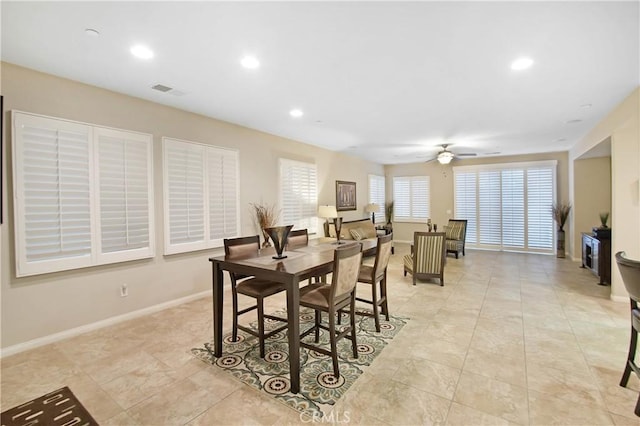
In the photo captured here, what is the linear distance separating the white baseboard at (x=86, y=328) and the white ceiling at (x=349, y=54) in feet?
8.94

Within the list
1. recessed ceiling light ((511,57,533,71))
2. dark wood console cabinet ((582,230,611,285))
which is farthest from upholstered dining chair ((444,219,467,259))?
recessed ceiling light ((511,57,533,71))

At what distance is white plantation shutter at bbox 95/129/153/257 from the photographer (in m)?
3.40

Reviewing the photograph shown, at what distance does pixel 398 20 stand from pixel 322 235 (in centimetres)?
525

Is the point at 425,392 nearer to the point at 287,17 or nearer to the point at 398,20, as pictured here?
the point at 398,20

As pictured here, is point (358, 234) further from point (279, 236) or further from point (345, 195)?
point (279, 236)

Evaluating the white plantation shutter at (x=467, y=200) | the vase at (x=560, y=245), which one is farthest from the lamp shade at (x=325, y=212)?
the vase at (x=560, y=245)

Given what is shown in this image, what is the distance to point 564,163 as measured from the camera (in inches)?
297

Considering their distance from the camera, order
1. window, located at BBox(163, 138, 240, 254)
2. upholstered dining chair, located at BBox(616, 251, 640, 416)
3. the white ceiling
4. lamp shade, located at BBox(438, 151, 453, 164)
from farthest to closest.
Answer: lamp shade, located at BBox(438, 151, 453, 164) → window, located at BBox(163, 138, 240, 254) → the white ceiling → upholstered dining chair, located at BBox(616, 251, 640, 416)

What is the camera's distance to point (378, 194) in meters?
9.76

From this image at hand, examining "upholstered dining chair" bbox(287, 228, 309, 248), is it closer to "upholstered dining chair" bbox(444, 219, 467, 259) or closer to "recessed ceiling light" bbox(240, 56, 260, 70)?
"recessed ceiling light" bbox(240, 56, 260, 70)

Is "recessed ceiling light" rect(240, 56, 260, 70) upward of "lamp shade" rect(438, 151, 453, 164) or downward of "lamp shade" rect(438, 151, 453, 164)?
upward

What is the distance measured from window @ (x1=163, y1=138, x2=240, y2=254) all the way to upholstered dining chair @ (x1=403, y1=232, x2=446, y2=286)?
311 centimetres

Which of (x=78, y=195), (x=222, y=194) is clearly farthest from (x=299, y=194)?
(x=78, y=195)

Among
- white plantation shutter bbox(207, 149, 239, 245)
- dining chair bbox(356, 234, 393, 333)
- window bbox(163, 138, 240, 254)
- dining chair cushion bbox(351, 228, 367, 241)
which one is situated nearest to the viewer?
dining chair bbox(356, 234, 393, 333)
